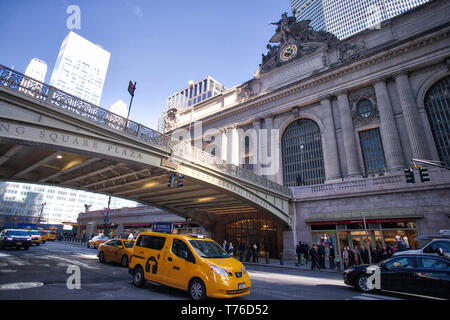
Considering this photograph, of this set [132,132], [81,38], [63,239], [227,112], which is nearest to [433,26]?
[227,112]

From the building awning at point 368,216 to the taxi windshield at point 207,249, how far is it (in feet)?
44.8

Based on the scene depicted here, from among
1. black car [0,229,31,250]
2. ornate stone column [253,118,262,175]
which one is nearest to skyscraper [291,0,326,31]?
ornate stone column [253,118,262,175]

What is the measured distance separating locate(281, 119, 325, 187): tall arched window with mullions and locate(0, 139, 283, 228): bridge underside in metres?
8.18

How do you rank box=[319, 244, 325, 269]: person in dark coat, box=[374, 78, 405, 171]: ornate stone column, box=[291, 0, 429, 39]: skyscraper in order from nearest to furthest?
box=[319, 244, 325, 269]: person in dark coat → box=[374, 78, 405, 171]: ornate stone column → box=[291, 0, 429, 39]: skyscraper

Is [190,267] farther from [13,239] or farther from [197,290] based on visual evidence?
[13,239]

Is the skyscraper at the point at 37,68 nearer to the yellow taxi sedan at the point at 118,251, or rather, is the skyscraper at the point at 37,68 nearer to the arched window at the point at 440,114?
the yellow taxi sedan at the point at 118,251

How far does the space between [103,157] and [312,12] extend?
140 metres

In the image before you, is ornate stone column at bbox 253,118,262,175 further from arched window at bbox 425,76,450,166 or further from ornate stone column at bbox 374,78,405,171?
arched window at bbox 425,76,450,166

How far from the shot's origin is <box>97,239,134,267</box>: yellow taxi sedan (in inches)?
544

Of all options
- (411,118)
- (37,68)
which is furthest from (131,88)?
(37,68)

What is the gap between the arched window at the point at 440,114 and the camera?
2202 centimetres

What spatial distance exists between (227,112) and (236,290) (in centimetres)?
3431

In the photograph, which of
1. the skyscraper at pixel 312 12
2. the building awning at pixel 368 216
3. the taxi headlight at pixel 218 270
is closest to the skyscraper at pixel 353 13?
the skyscraper at pixel 312 12

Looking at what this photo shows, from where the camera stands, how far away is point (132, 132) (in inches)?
516
